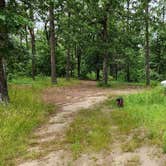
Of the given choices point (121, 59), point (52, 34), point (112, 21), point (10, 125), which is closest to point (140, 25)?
point (112, 21)

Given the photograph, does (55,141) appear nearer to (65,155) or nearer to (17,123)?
(65,155)

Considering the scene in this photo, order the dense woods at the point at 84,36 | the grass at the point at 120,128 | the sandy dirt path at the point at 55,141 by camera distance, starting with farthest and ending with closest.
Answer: the dense woods at the point at 84,36, the grass at the point at 120,128, the sandy dirt path at the point at 55,141

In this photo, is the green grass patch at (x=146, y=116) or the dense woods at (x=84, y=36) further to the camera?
the dense woods at (x=84, y=36)

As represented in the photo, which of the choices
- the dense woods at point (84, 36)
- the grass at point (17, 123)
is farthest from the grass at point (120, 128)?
the dense woods at point (84, 36)

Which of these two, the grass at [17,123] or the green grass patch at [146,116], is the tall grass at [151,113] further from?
the grass at [17,123]

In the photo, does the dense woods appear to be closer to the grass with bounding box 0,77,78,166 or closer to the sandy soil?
the grass with bounding box 0,77,78,166

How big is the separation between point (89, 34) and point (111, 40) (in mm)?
1762

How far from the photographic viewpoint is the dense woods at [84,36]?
39.4 feet

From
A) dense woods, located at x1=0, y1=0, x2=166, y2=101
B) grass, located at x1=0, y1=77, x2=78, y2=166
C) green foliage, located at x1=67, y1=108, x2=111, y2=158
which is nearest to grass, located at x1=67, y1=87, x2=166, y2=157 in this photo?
green foliage, located at x1=67, y1=108, x2=111, y2=158

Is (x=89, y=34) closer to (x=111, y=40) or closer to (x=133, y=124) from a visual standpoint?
(x=111, y=40)

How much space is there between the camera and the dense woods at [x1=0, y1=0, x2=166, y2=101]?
12.0m

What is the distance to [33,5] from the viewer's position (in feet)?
41.5

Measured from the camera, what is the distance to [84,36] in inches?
1003

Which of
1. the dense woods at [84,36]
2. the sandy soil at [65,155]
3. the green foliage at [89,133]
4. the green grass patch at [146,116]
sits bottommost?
the sandy soil at [65,155]
